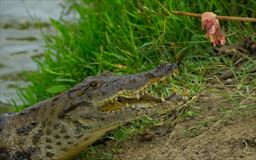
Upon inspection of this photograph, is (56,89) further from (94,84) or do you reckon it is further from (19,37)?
(19,37)

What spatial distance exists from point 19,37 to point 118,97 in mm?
4730

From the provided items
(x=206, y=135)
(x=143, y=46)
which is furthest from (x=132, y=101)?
(x=143, y=46)

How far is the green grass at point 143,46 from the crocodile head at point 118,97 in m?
0.34

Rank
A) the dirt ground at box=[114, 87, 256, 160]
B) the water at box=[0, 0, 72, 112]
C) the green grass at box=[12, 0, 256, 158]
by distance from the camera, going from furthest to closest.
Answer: the water at box=[0, 0, 72, 112], the green grass at box=[12, 0, 256, 158], the dirt ground at box=[114, 87, 256, 160]

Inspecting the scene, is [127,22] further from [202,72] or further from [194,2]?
[202,72]

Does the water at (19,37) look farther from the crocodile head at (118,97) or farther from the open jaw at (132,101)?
the open jaw at (132,101)

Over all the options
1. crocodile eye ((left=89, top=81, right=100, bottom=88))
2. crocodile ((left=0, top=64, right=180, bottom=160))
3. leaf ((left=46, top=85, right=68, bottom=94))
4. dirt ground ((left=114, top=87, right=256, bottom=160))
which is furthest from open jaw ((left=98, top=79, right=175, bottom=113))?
leaf ((left=46, top=85, right=68, bottom=94))

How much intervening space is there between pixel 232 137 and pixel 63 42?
2.80 metres

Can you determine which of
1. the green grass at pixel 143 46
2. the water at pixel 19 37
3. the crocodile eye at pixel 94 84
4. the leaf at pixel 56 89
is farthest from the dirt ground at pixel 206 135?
the water at pixel 19 37

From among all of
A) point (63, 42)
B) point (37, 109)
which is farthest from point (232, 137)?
point (63, 42)

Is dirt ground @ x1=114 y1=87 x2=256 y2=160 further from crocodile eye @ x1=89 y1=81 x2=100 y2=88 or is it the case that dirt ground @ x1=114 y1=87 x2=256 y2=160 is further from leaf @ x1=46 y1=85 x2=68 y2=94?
leaf @ x1=46 y1=85 x2=68 y2=94

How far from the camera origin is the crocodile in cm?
468

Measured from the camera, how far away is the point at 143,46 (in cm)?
586

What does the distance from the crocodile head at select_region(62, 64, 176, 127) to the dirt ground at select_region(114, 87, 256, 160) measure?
0.25 m
